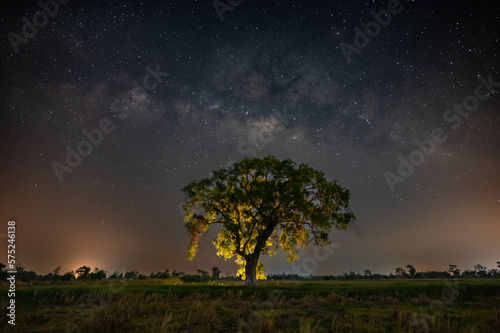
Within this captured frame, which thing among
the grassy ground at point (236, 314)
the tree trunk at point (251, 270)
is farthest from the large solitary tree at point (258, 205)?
the grassy ground at point (236, 314)

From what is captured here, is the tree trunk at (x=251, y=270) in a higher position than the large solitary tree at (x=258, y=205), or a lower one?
lower

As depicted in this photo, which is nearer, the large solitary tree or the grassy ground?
the grassy ground

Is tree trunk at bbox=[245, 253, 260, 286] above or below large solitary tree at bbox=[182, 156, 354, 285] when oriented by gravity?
below

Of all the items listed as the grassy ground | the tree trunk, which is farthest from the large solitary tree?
the grassy ground

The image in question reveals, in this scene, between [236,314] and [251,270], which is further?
[251,270]

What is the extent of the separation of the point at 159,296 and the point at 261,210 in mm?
15257

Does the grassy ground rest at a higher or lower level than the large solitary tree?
lower

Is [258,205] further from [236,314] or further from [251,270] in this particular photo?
[236,314]

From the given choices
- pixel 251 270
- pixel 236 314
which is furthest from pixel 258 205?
pixel 236 314

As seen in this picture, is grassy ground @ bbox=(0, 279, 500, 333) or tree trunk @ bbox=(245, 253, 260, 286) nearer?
grassy ground @ bbox=(0, 279, 500, 333)

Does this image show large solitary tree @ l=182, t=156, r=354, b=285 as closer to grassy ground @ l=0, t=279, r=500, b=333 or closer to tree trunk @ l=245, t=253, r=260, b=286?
tree trunk @ l=245, t=253, r=260, b=286

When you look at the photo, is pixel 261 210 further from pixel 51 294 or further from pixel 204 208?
pixel 51 294

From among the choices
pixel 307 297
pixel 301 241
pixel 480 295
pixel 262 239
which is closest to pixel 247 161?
pixel 262 239

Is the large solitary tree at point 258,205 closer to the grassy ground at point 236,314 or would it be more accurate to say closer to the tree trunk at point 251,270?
the tree trunk at point 251,270
